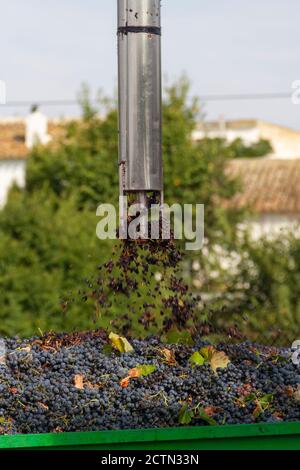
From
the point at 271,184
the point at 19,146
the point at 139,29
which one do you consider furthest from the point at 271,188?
the point at 139,29

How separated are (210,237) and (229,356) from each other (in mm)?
19099

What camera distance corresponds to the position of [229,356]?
204 inches

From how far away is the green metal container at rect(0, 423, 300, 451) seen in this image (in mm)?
4254

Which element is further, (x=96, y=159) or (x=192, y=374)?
(x=96, y=159)

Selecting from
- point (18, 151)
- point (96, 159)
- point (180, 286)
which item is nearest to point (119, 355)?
point (180, 286)

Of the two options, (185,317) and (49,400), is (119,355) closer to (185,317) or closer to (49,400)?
(49,400)

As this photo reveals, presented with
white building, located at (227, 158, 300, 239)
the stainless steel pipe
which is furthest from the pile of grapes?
white building, located at (227, 158, 300, 239)

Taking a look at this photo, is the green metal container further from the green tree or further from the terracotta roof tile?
the terracotta roof tile

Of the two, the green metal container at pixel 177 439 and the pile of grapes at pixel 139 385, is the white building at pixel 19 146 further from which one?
the green metal container at pixel 177 439

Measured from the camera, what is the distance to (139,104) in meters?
5.37

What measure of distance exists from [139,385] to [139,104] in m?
1.35

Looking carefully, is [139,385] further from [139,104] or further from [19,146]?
[19,146]

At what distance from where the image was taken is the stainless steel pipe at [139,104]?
5352 millimetres
